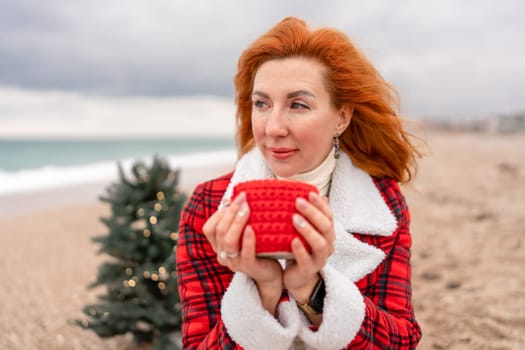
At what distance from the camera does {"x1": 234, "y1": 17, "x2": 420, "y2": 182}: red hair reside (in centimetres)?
205

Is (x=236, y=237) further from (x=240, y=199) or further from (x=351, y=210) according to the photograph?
(x=351, y=210)

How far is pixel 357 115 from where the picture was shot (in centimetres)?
234

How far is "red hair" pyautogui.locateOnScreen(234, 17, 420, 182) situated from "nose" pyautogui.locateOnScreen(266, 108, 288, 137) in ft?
0.94

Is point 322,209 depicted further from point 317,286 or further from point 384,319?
point 384,319

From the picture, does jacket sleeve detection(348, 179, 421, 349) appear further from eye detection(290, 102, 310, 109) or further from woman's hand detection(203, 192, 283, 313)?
eye detection(290, 102, 310, 109)

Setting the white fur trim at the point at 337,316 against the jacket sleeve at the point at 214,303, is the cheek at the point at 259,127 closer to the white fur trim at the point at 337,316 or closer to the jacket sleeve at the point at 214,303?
the jacket sleeve at the point at 214,303

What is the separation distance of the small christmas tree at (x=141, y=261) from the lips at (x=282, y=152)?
223 cm

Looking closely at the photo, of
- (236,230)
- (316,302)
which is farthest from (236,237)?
(316,302)

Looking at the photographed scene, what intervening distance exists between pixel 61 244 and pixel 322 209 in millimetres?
9243

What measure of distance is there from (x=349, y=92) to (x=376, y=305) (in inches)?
38.4

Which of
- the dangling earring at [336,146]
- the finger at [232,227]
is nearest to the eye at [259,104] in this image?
the dangling earring at [336,146]

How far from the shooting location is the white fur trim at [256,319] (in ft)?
5.16

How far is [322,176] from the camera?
219 centimetres

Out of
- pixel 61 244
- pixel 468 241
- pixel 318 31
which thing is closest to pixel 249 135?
pixel 318 31
